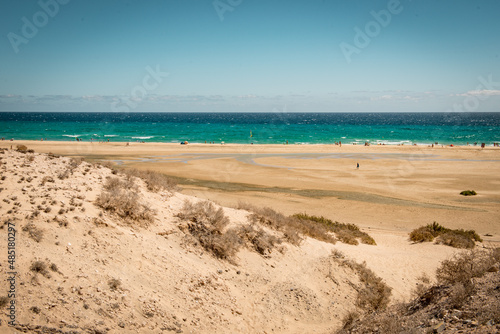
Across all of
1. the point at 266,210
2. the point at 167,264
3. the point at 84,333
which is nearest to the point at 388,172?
the point at 266,210

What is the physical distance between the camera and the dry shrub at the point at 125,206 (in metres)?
10.2

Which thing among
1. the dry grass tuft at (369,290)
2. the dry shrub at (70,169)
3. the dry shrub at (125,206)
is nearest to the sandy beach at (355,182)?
the dry grass tuft at (369,290)

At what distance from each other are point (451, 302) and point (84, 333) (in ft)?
23.7

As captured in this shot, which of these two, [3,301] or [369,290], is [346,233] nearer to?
[369,290]

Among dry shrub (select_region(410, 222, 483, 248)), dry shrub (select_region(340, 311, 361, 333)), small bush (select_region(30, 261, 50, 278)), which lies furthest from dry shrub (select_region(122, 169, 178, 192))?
dry shrub (select_region(410, 222, 483, 248))

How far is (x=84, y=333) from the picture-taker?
623 centimetres

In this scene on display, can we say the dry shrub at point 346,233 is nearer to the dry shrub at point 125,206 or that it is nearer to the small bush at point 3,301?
the dry shrub at point 125,206

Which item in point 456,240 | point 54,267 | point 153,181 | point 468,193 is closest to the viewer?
point 54,267

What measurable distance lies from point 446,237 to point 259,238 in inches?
400

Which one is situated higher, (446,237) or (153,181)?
(153,181)

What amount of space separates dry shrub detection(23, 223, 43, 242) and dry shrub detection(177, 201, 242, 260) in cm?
424

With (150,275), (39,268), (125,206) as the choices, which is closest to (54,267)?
(39,268)

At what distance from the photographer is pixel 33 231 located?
8.03 meters

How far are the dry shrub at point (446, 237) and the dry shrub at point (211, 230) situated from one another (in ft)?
33.5
